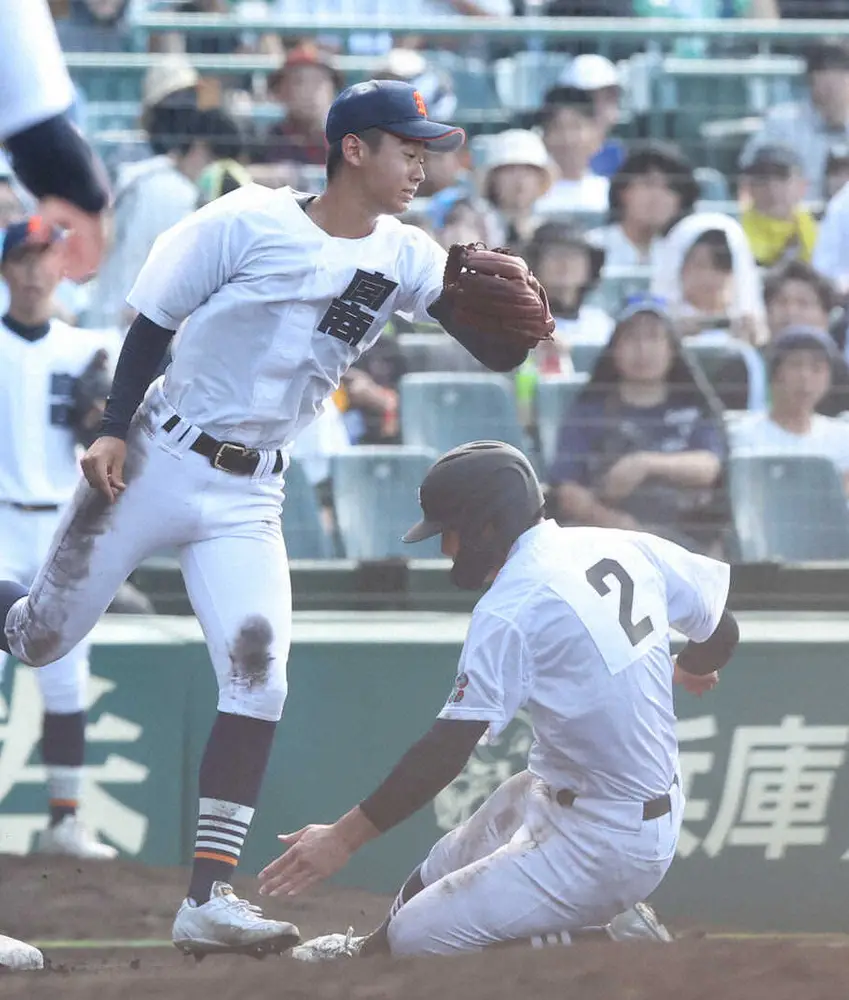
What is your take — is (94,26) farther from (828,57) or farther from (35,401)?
(828,57)

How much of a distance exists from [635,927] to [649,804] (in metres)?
0.36

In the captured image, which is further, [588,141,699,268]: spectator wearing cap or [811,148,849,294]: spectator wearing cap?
[811,148,849,294]: spectator wearing cap

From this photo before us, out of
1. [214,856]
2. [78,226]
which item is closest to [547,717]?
[214,856]

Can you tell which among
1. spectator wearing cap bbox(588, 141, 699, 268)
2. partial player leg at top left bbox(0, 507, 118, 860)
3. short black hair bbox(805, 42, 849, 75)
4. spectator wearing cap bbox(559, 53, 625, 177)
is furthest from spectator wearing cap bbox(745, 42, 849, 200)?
partial player leg at top left bbox(0, 507, 118, 860)

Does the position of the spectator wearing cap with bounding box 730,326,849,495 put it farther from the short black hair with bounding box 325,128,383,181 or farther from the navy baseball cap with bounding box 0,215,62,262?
the short black hair with bounding box 325,128,383,181

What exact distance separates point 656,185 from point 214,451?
3504 millimetres

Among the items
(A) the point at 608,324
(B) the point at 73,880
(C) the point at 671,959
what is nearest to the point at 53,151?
(C) the point at 671,959

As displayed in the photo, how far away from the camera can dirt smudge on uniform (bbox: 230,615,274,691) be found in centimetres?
387

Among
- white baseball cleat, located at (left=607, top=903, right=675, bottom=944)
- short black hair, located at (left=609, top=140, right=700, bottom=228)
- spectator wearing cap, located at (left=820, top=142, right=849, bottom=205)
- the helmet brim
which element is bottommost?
white baseball cleat, located at (left=607, top=903, right=675, bottom=944)

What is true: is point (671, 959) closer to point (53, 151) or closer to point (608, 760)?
point (608, 760)

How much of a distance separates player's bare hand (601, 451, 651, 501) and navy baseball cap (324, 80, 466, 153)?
203 cm

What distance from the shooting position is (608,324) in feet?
21.9

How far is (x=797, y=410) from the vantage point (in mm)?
6000

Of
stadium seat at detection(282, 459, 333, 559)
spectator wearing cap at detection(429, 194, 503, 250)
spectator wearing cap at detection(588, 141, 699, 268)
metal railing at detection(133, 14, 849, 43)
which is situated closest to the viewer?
stadium seat at detection(282, 459, 333, 559)
